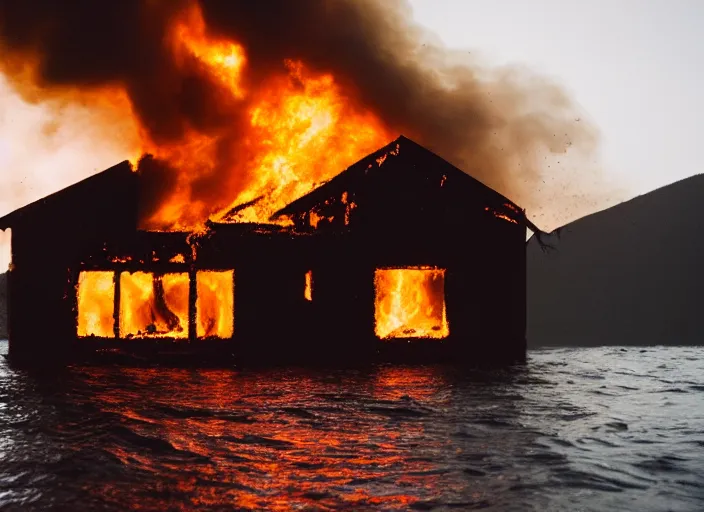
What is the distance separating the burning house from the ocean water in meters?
3.91

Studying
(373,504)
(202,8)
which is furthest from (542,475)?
(202,8)

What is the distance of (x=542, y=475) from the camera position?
8.66m

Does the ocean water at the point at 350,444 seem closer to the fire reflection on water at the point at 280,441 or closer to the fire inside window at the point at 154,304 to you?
the fire reflection on water at the point at 280,441

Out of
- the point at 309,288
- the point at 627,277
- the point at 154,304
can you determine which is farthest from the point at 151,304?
the point at 627,277

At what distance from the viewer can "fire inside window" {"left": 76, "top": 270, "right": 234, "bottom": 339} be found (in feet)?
74.0

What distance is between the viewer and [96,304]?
2294cm

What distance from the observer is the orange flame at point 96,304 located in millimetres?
22266

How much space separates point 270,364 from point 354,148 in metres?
7.74

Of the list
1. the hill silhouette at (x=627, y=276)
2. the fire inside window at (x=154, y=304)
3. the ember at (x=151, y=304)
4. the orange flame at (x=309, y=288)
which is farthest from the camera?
the hill silhouette at (x=627, y=276)

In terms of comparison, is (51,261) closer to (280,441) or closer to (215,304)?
(215,304)

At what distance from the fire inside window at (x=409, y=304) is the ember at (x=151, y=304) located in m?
5.86

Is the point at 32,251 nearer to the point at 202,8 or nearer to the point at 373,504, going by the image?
the point at 202,8

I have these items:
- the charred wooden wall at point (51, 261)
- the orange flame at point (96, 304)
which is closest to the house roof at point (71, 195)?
the charred wooden wall at point (51, 261)

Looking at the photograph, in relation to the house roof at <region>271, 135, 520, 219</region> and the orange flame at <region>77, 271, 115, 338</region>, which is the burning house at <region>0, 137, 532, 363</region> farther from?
the orange flame at <region>77, 271, 115, 338</region>
